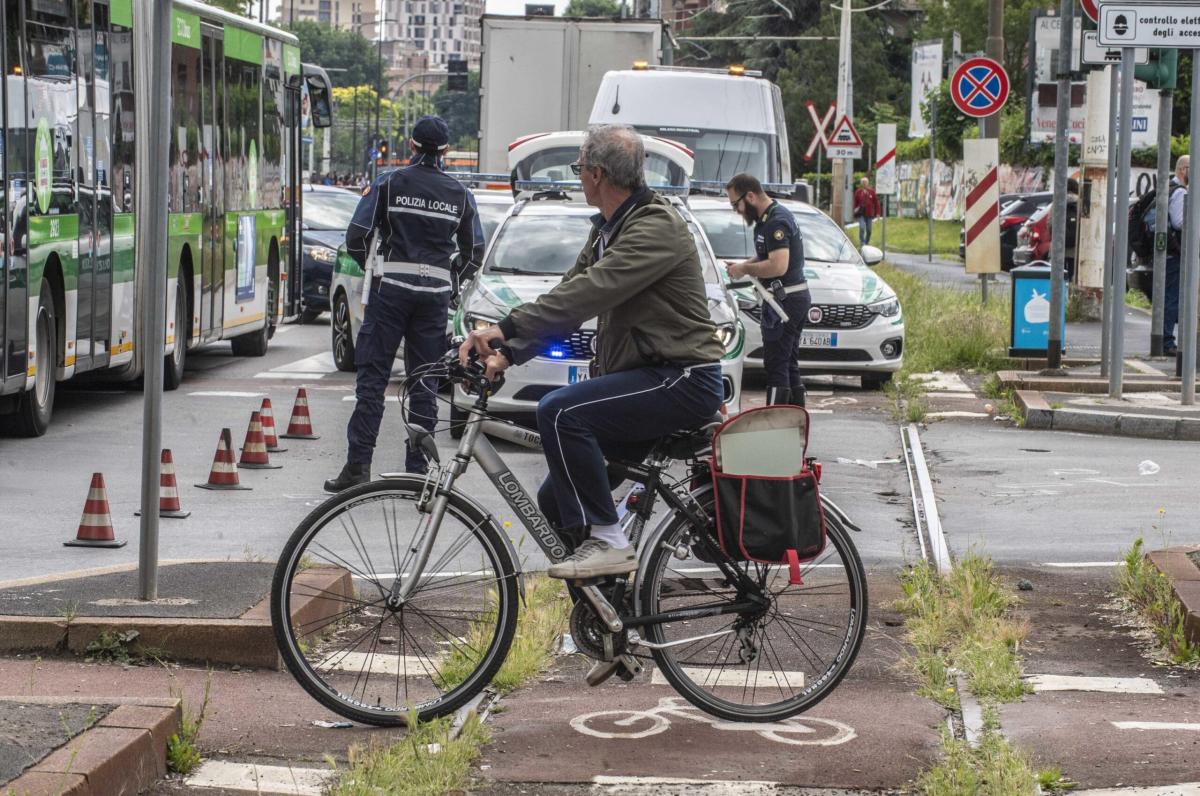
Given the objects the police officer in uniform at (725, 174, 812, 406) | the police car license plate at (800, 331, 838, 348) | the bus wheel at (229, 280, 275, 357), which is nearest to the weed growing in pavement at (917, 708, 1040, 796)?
the police officer in uniform at (725, 174, 812, 406)

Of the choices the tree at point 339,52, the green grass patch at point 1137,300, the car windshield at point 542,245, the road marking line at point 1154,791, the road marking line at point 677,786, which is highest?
the tree at point 339,52

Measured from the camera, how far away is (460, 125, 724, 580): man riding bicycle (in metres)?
5.74

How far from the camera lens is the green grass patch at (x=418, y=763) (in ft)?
16.4

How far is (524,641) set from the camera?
674 centimetres

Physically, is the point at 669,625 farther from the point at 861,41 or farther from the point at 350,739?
the point at 861,41

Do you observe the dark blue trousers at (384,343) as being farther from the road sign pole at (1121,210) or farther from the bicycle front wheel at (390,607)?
the road sign pole at (1121,210)

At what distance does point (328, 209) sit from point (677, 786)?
2076 centimetres

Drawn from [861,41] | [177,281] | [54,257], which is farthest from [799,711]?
[861,41]

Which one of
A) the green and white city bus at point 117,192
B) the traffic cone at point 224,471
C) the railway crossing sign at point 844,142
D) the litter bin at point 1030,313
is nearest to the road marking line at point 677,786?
the traffic cone at point 224,471

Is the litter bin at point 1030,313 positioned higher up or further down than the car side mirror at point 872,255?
further down

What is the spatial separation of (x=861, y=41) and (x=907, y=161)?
14.5 meters

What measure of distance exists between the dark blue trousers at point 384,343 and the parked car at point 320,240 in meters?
12.8

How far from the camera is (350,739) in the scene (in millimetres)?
5773

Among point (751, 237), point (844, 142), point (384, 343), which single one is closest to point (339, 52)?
point (844, 142)
